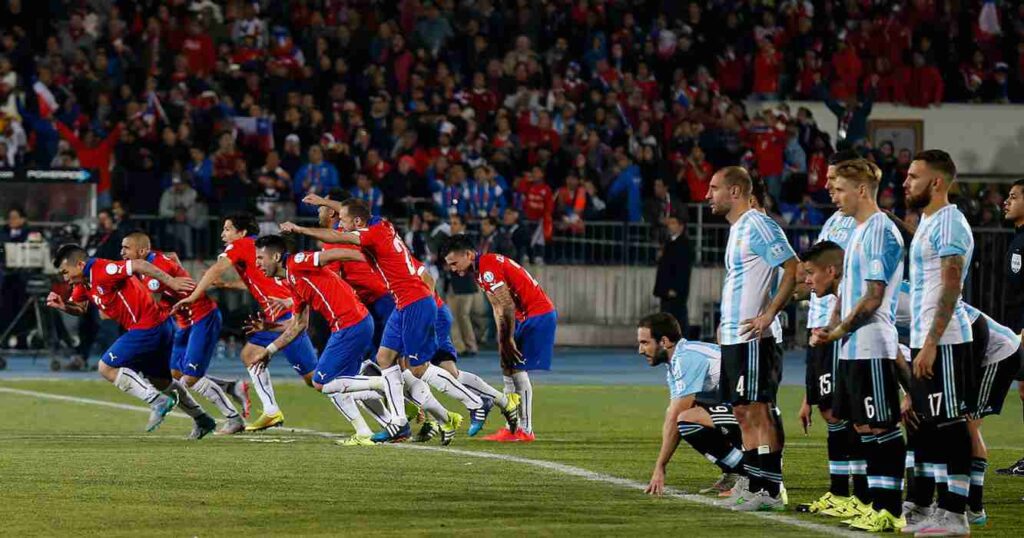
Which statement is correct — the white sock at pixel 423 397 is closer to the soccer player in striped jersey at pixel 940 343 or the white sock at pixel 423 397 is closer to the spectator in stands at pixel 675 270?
the soccer player in striped jersey at pixel 940 343

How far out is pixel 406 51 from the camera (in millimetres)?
29750

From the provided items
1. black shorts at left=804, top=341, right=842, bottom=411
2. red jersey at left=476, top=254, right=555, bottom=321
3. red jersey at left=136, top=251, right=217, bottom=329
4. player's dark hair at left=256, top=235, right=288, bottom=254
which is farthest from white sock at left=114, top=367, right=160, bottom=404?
black shorts at left=804, top=341, right=842, bottom=411

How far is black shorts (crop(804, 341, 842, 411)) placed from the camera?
10173mm

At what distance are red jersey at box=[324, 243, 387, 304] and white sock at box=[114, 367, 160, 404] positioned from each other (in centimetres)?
197

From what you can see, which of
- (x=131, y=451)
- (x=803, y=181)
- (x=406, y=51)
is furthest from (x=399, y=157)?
(x=131, y=451)

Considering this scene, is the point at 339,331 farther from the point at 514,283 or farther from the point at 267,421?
the point at 514,283

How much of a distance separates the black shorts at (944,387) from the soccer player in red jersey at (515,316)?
20.3 ft

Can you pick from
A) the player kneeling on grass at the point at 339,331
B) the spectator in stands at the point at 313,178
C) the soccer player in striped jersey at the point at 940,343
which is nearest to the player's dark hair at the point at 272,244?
the player kneeling on grass at the point at 339,331

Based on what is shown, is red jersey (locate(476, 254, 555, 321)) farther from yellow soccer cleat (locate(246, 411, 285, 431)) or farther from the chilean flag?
the chilean flag

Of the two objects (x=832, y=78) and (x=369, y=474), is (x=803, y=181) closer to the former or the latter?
(x=832, y=78)

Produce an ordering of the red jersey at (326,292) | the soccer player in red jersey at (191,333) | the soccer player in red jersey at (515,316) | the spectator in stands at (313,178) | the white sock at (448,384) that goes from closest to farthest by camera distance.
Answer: the red jersey at (326,292) < the soccer player in red jersey at (515,316) < the white sock at (448,384) < the soccer player in red jersey at (191,333) < the spectator in stands at (313,178)

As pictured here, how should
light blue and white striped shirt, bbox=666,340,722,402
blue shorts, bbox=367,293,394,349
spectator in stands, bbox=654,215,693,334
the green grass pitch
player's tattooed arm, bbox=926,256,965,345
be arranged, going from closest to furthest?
1. player's tattooed arm, bbox=926,256,965,345
2. the green grass pitch
3. light blue and white striped shirt, bbox=666,340,722,402
4. blue shorts, bbox=367,293,394,349
5. spectator in stands, bbox=654,215,693,334

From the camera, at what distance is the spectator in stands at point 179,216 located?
2509 cm

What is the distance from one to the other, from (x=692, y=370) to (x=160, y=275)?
5947mm
